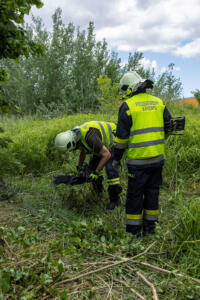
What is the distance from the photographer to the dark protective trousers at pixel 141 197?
3201mm

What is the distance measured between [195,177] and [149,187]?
6.01 feet

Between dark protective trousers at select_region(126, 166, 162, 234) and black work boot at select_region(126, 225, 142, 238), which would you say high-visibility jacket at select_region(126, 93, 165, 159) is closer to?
dark protective trousers at select_region(126, 166, 162, 234)

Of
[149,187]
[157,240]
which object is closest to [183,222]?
[157,240]

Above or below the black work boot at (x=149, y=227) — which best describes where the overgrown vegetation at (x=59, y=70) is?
above

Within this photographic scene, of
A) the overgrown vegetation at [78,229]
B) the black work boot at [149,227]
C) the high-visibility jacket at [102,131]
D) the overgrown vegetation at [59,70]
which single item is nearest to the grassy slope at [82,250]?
the overgrown vegetation at [78,229]

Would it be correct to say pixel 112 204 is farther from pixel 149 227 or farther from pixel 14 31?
pixel 14 31

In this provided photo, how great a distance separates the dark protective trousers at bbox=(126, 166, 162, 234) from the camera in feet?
10.5

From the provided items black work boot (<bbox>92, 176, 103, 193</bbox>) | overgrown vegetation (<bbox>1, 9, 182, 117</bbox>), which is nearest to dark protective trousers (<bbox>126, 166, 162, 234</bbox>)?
black work boot (<bbox>92, 176, 103, 193</bbox>)

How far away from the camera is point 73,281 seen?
2033 millimetres

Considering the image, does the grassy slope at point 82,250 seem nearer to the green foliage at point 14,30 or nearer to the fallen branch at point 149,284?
the fallen branch at point 149,284

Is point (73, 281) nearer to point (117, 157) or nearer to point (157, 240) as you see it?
point (157, 240)

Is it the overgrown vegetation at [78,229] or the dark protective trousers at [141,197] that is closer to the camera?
the overgrown vegetation at [78,229]

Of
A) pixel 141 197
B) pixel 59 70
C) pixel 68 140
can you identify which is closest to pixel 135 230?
pixel 141 197

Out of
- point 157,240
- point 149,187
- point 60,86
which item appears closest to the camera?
point 157,240
